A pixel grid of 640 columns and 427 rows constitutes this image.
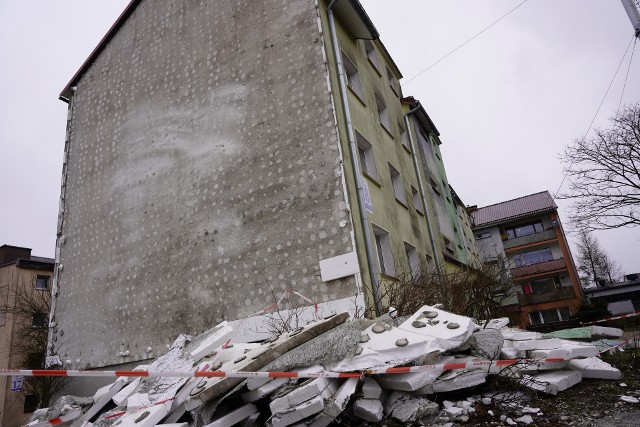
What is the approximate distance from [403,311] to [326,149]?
3.73 metres

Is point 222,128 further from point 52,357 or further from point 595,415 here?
point 595,415

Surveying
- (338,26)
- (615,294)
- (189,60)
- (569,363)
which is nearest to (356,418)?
(569,363)

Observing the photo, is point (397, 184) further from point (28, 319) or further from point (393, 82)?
point (28, 319)

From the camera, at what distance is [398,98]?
666 inches

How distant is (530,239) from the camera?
40719 millimetres

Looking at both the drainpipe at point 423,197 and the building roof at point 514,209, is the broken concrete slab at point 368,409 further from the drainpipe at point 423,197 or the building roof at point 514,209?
the building roof at point 514,209

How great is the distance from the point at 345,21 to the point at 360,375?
10490 millimetres

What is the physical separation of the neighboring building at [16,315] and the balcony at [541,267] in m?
36.9

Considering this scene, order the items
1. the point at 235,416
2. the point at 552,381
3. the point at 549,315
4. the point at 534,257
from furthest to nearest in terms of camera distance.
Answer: the point at 534,257 < the point at 549,315 < the point at 552,381 < the point at 235,416

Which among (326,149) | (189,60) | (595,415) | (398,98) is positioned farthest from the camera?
(398,98)

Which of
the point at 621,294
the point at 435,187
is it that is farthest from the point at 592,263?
the point at 435,187

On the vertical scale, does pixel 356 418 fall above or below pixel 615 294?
above

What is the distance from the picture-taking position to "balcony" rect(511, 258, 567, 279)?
38.1 m

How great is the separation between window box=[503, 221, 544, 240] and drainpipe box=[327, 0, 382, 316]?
36.8 m
